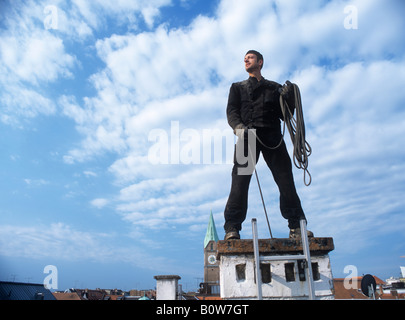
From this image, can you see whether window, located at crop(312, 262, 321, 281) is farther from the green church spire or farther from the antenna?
the green church spire

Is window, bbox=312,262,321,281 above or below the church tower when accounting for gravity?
below

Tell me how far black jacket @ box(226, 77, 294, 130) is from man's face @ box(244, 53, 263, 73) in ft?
0.54

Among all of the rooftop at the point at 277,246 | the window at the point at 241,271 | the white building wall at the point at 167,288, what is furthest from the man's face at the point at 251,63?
the white building wall at the point at 167,288

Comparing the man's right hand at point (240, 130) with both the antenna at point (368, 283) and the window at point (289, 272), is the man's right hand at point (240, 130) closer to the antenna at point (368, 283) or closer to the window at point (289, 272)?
the window at point (289, 272)

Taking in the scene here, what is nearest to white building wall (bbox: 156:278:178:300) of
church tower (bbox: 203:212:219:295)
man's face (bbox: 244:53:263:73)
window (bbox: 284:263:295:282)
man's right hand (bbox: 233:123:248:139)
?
window (bbox: 284:263:295:282)

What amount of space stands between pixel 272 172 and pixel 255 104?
1.14 meters

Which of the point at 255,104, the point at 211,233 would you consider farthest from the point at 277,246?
the point at 211,233

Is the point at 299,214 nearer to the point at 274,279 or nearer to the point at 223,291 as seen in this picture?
the point at 274,279

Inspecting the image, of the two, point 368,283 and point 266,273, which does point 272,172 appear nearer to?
point 266,273

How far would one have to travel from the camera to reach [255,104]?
479cm

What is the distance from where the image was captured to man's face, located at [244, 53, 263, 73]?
4906 mm
